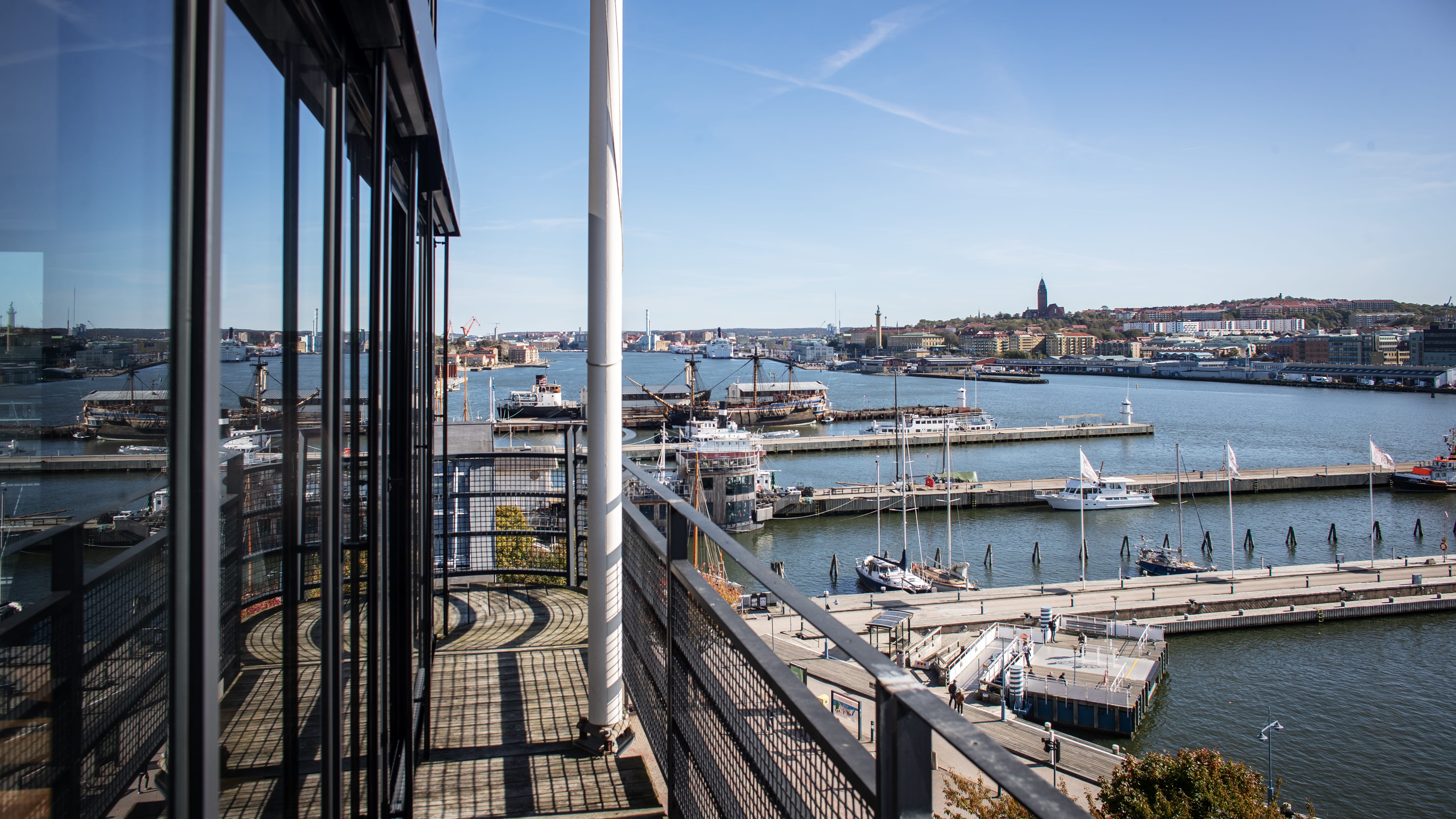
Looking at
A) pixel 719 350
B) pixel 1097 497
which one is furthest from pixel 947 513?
pixel 719 350

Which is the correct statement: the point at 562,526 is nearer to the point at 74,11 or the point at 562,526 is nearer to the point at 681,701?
the point at 681,701

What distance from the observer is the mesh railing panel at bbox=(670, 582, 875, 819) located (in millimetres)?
1283

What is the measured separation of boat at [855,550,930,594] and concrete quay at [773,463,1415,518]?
519 cm

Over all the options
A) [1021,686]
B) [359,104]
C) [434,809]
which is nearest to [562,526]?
[434,809]

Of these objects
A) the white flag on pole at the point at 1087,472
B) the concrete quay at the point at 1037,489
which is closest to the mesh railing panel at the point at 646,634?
the white flag on pole at the point at 1087,472

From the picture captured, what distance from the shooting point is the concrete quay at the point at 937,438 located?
1800 inches

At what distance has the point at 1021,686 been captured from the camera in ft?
51.4

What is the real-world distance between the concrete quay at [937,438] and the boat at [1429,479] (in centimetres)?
1608

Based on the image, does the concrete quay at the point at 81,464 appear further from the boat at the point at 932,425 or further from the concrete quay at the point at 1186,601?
the boat at the point at 932,425

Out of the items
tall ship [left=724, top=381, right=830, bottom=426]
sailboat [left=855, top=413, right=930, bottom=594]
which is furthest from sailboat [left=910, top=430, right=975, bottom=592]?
tall ship [left=724, top=381, right=830, bottom=426]

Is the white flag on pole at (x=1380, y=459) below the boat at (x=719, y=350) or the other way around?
below

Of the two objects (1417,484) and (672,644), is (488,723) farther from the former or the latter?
(1417,484)

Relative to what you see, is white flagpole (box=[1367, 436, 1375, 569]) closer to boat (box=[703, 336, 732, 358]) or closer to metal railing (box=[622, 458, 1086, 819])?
metal railing (box=[622, 458, 1086, 819])

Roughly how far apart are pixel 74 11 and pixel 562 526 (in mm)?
4841
